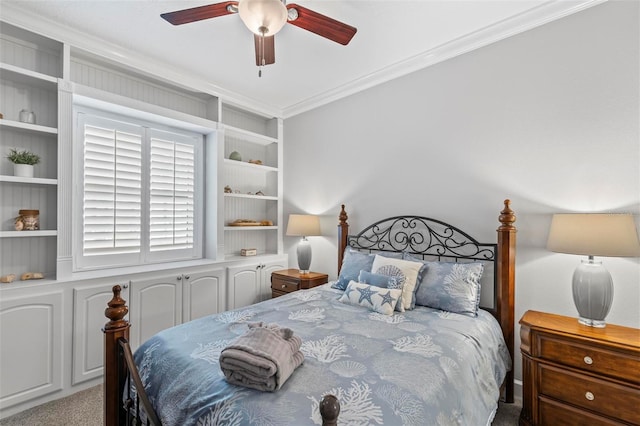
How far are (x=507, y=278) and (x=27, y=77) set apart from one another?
4.02 m

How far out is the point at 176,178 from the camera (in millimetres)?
3467

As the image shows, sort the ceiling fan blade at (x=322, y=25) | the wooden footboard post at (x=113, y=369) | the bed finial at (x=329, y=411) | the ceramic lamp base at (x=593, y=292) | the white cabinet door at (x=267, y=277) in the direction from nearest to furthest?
the bed finial at (x=329, y=411) → the wooden footboard post at (x=113, y=369) → the ceiling fan blade at (x=322, y=25) → the ceramic lamp base at (x=593, y=292) → the white cabinet door at (x=267, y=277)

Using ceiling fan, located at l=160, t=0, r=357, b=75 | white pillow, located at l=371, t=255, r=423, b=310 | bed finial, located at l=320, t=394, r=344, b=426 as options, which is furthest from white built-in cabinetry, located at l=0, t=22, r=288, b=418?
bed finial, located at l=320, t=394, r=344, b=426

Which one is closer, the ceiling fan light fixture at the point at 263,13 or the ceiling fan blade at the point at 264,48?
the ceiling fan light fixture at the point at 263,13

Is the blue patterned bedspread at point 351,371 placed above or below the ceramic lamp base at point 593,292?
below

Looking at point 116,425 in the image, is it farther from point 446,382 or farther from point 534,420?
point 534,420

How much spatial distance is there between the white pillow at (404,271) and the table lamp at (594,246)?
900 millimetres

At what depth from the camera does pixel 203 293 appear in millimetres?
3289

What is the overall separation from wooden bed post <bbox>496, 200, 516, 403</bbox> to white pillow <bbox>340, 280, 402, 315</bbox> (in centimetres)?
79

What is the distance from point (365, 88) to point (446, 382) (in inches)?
115

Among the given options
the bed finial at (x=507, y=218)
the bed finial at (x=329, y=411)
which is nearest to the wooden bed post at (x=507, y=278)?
the bed finial at (x=507, y=218)

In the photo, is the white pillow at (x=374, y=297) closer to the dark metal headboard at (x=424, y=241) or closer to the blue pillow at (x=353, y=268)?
the blue pillow at (x=353, y=268)

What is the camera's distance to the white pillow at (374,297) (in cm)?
218

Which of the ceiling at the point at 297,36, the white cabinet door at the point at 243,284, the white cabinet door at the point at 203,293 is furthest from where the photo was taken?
the white cabinet door at the point at 243,284
